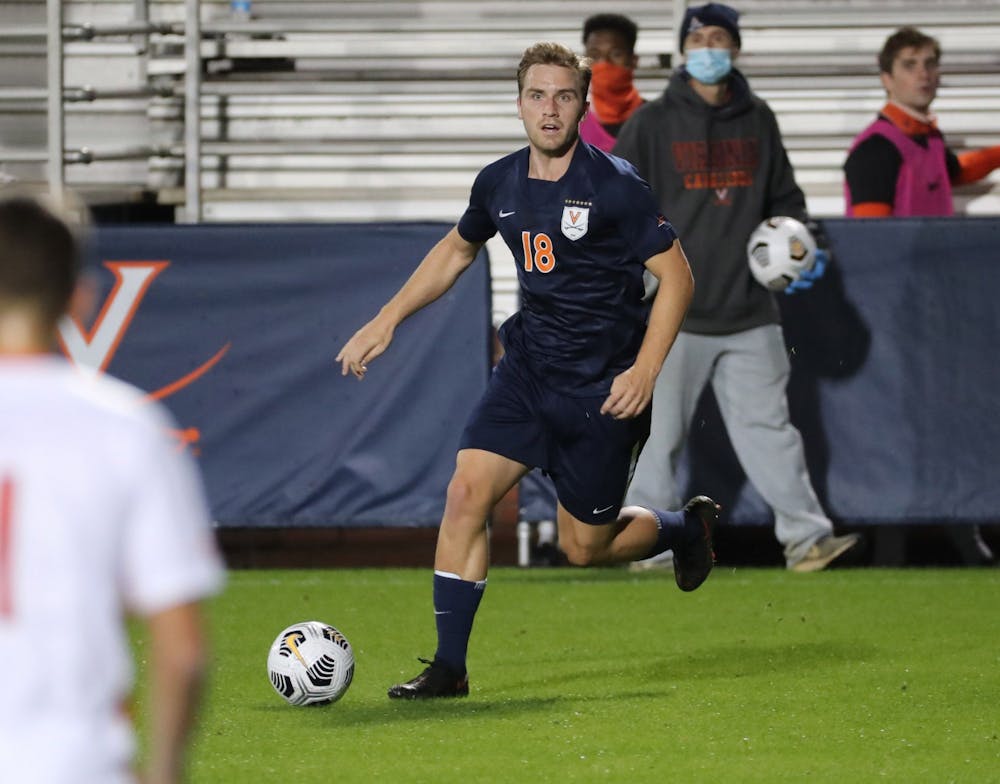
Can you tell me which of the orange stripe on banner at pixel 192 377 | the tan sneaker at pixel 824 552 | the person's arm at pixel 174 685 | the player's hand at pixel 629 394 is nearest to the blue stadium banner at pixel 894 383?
the tan sneaker at pixel 824 552

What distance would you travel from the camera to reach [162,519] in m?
2.17

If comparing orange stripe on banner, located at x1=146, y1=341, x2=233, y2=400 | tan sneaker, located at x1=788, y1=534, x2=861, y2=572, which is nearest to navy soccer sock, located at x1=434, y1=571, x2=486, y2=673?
tan sneaker, located at x1=788, y1=534, x2=861, y2=572

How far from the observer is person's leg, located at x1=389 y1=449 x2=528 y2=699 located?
5.93 m

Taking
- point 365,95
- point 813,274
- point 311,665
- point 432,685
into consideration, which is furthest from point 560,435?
point 365,95

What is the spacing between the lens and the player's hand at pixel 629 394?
19.2 feet

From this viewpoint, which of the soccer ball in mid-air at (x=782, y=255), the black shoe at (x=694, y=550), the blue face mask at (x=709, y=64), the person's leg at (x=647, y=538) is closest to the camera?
the person's leg at (x=647, y=538)

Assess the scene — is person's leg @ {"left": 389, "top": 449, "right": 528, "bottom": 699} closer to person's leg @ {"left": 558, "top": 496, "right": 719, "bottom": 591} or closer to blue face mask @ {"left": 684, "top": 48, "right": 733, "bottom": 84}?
person's leg @ {"left": 558, "top": 496, "right": 719, "bottom": 591}

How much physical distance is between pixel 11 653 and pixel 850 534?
766cm

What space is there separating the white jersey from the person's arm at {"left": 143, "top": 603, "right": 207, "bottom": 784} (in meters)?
0.03

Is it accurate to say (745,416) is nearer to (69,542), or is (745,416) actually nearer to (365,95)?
(365,95)

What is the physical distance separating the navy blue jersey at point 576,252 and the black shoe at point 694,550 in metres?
0.81

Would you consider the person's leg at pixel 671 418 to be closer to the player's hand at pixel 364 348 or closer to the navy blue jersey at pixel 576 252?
the navy blue jersey at pixel 576 252

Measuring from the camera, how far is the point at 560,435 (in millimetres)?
6180

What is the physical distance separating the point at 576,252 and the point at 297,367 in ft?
11.6
